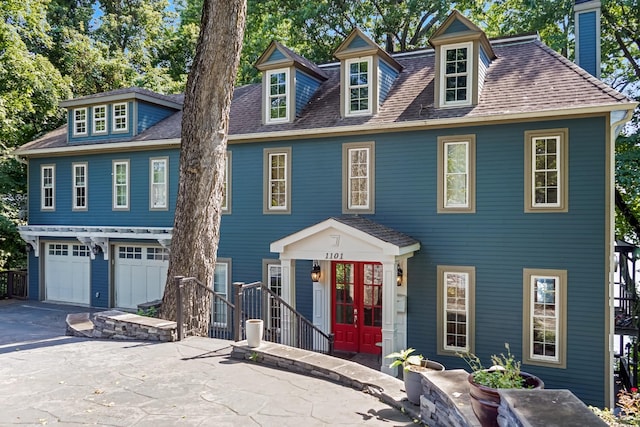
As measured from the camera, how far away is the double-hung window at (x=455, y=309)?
34.9 ft

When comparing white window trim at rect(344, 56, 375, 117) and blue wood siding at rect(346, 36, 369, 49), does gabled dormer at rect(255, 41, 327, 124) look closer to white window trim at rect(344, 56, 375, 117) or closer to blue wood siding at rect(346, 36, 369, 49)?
white window trim at rect(344, 56, 375, 117)

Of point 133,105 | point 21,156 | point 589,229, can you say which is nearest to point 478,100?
point 589,229

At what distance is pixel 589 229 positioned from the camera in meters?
9.66

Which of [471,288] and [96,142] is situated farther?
[96,142]

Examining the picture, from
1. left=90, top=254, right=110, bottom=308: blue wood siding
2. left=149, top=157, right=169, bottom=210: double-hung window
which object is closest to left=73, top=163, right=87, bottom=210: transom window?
left=90, top=254, right=110, bottom=308: blue wood siding

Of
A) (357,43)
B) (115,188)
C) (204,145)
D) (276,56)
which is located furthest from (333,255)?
(115,188)

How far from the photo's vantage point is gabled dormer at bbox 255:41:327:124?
1302 centimetres

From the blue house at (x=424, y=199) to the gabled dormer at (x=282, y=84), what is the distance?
0.04 m

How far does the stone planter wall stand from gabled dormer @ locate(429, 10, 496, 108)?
299 inches

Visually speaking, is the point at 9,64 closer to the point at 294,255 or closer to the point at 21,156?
the point at 21,156

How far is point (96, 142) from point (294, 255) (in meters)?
8.75

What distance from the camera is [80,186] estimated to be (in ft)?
52.9

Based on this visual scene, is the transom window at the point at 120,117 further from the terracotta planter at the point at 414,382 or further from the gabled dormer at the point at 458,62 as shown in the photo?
the terracotta planter at the point at 414,382

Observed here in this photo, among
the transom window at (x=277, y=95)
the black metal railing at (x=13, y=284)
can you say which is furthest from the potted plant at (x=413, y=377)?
the black metal railing at (x=13, y=284)
